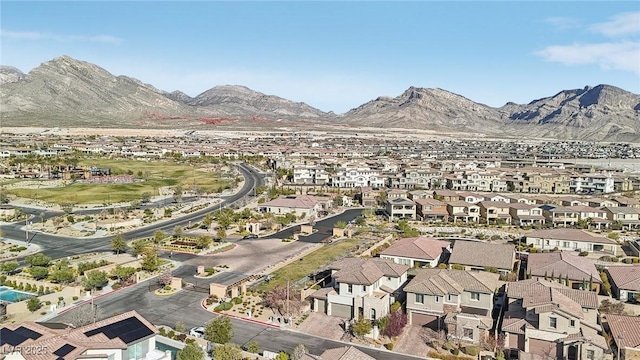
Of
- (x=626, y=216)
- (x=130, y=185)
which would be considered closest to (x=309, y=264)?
(x=626, y=216)

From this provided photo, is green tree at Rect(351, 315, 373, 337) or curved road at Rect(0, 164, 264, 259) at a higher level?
curved road at Rect(0, 164, 264, 259)

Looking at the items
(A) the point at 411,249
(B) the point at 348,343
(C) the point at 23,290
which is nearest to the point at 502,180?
(A) the point at 411,249

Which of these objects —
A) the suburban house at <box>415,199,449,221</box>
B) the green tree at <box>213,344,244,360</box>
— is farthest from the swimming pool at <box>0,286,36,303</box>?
the suburban house at <box>415,199,449,221</box>

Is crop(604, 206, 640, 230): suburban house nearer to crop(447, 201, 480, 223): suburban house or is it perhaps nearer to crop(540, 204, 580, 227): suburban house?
crop(540, 204, 580, 227): suburban house

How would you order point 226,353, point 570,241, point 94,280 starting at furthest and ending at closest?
1. point 570,241
2. point 94,280
3. point 226,353

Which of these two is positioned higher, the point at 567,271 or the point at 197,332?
the point at 567,271

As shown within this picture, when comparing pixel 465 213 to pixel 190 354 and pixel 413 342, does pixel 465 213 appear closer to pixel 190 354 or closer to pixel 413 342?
pixel 413 342
